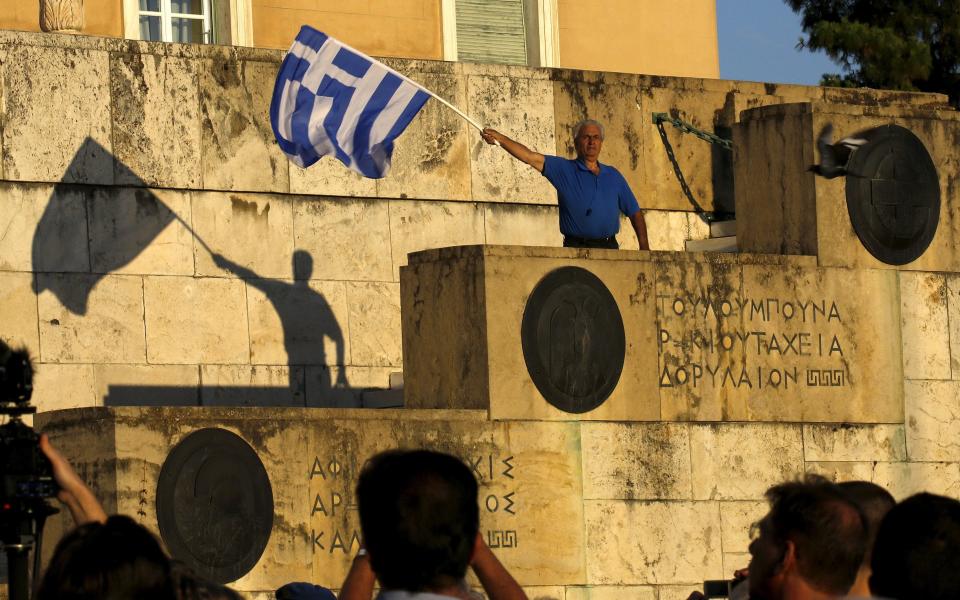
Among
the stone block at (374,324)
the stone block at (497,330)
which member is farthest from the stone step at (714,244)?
the stone block at (374,324)

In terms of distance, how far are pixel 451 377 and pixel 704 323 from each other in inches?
69.9

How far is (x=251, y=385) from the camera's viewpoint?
44.7 feet

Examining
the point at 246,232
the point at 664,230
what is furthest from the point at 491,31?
the point at 246,232

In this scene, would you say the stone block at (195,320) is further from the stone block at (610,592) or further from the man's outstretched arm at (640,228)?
the stone block at (610,592)

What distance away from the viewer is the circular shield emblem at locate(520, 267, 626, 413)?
12.1 meters

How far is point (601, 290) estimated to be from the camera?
1243cm

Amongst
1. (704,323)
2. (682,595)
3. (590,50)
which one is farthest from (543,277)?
(590,50)

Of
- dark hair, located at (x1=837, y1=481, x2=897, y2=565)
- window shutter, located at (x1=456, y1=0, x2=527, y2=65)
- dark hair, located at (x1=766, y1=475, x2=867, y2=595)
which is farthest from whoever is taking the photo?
window shutter, located at (x1=456, y1=0, x2=527, y2=65)

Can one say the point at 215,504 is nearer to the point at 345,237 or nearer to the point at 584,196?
the point at 584,196

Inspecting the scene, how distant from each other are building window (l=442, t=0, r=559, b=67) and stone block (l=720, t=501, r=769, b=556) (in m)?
6.17

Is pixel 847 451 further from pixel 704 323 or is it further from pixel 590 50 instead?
pixel 590 50

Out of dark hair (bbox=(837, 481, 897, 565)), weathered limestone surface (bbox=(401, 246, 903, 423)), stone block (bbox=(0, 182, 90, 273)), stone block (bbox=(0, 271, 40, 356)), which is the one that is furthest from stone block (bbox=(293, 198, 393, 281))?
dark hair (bbox=(837, 481, 897, 565))

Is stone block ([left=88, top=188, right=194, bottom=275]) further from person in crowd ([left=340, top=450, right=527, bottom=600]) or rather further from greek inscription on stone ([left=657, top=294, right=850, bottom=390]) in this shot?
person in crowd ([left=340, top=450, right=527, bottom=600])

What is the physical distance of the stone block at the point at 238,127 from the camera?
538 inches
